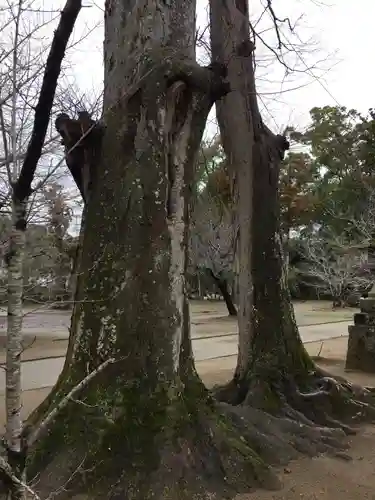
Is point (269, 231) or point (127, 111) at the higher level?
point (127, 111)

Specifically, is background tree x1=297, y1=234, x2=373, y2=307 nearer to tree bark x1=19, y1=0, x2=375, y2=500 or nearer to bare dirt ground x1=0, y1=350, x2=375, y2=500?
bare dirt ground x1=0, y1=350, x2=375, y2=500

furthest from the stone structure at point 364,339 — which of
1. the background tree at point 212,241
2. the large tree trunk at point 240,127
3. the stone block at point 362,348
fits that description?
the background tree at point 212,241

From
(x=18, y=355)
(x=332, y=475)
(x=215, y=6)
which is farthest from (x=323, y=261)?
(x=18, y=355)

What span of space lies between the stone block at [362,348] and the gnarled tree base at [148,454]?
6134 millimetres

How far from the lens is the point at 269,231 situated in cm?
691

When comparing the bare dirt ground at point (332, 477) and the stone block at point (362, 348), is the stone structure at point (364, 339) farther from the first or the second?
the bare dirt ground at point (332, 477)

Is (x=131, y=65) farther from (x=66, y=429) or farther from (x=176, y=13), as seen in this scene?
(x=66, y=429)

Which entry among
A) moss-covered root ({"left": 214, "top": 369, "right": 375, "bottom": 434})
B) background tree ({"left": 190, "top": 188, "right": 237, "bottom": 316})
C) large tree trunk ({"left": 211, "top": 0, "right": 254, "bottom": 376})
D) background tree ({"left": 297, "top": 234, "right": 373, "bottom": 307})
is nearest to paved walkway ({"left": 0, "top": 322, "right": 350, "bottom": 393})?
background tree ({"left": 297, "top": 234, "right": 373, "bottom": 307})

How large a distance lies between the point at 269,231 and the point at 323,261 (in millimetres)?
25138

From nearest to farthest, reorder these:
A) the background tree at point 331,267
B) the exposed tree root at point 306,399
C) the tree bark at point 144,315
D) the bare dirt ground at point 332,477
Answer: the tree bark at point 144,315 < the bare dirt ground at point 332,477 < the exposed tree root at point 306,399 < the background tree at point 331,267

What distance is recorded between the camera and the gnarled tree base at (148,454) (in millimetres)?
4121

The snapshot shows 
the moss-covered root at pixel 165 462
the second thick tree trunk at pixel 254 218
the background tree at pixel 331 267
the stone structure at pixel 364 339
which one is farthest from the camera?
the background tree at pixel 331 267

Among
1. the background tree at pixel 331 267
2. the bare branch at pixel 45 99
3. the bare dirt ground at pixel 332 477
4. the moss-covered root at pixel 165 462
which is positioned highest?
the background tree at pixel 331 267

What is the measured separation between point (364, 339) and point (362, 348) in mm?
183
